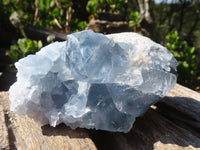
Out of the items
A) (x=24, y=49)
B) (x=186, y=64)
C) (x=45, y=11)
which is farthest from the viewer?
(x=45, y=11)

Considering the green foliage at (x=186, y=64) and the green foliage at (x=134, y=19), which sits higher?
the green foliage at (x=134, y=19)

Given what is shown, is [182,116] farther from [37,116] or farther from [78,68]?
[37,116]

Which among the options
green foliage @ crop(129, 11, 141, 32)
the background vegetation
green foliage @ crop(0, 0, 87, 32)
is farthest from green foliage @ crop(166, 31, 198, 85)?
green foliage @ crop(0, 0, 87, 32)

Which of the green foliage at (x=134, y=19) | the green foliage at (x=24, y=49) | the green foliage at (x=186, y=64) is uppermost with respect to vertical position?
the green foliage at (x=134, y=19)

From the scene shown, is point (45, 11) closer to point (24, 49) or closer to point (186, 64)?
point (24, 49)

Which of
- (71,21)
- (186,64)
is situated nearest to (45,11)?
(71,21)

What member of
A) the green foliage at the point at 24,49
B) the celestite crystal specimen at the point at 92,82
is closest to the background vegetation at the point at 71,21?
the green foliage at the point at 24,49

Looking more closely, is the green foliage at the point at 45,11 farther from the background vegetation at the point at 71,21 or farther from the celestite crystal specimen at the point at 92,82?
the celestite crystal specimen at the point at 92,82

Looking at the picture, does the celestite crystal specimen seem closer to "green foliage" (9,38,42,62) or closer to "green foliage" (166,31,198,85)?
"green foliage" (9,38,42,62)

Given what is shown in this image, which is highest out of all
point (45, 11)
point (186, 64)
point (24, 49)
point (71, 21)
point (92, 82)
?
point (92, 82)
